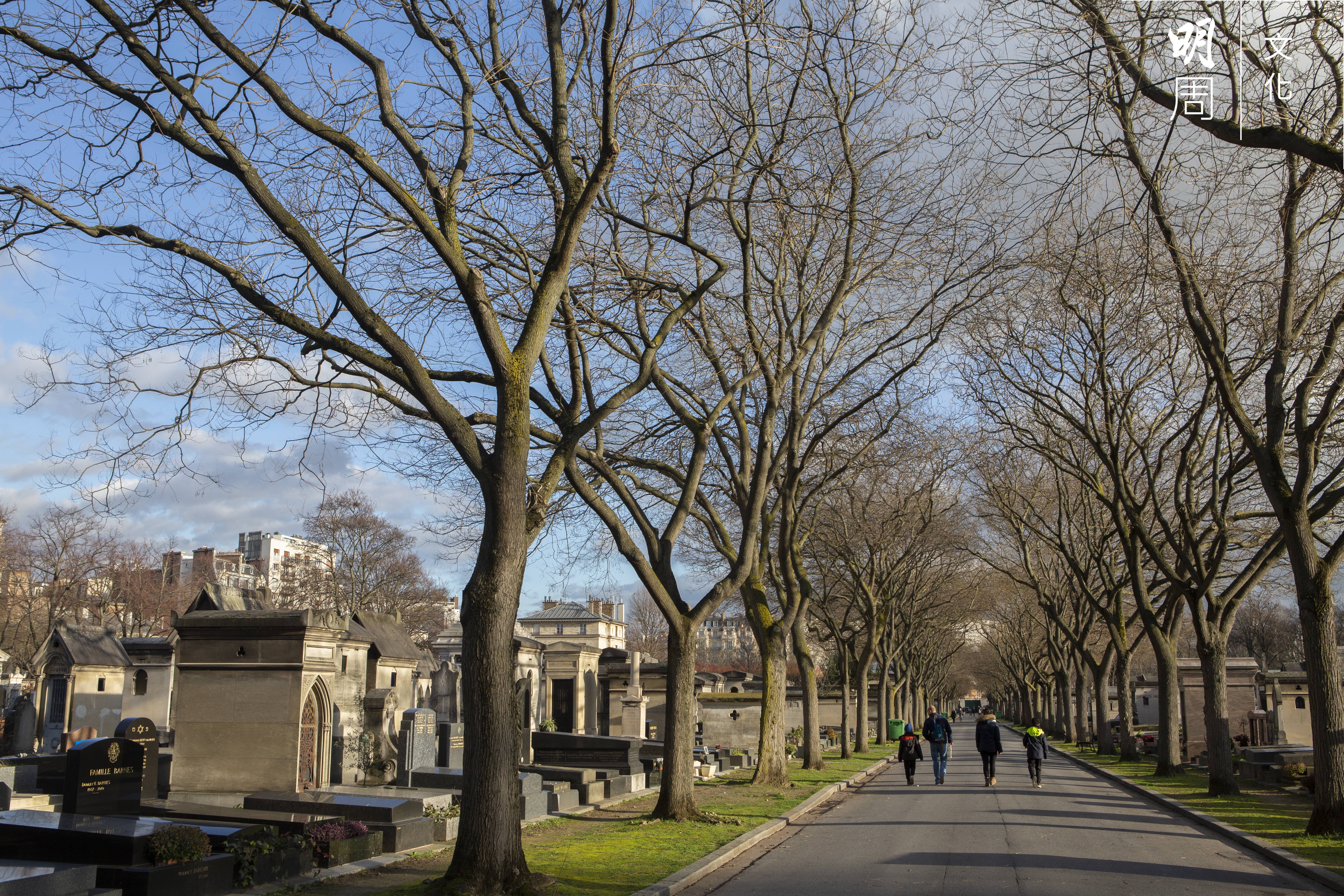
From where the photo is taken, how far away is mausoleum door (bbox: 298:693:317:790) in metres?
16.3

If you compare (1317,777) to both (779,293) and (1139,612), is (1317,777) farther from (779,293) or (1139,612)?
(1139,612)

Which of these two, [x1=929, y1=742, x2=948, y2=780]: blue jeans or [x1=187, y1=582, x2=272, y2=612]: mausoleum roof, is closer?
[x1=187, y1=582, x2=272, y2=612]: mausoleum roof

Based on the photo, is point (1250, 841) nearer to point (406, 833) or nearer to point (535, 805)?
point (535, 805)

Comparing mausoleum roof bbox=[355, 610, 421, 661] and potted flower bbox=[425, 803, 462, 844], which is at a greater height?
mausoleum roof bbox=[355, 610, 421, 661]

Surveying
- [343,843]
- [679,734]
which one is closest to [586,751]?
[679,734]

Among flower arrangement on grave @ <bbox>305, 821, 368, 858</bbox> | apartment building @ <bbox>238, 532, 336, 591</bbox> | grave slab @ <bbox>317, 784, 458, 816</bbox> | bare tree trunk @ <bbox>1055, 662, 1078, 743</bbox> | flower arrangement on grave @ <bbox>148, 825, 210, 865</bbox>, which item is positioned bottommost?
bare tree trunk @ <bbox>1055, 662, 1078, 743</bbox>

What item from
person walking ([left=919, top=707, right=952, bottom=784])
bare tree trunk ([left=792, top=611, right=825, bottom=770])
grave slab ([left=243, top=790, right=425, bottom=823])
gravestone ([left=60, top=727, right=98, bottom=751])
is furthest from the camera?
bare tree trunk ([left=792, top=611, right=825, bottom=770])

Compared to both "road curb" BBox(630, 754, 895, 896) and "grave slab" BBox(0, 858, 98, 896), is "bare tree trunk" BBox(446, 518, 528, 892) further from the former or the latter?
"grave slab" BBox(0, 858, 98, 896)

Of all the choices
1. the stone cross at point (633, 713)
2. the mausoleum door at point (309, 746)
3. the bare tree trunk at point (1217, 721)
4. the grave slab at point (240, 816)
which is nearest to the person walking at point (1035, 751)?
the bare tree trunk at point (1217, 721)

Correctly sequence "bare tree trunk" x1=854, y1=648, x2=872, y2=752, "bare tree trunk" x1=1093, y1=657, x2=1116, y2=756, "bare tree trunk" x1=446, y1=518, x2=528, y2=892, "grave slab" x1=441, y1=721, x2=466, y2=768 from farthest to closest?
"bare tree trunk" x1=854, y1=648, x2=872, y2=752 < "bare tree trunk" x1=1093, y1=657, x2=1116, y2=756 < "grave slab" x1=441, y1=721, x2=466, y2=768 < "bare tree trunk" x1=446, y1=518, x2=528, y2=892

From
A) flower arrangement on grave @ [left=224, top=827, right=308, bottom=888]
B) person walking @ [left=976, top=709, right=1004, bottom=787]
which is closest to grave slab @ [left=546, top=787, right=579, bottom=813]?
flower arrangement on grave @ [left=224, top=827, right=308, bottom=888]

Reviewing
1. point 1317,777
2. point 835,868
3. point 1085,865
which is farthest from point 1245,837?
point 835,868

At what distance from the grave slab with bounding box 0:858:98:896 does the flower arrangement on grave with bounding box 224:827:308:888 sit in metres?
1.54

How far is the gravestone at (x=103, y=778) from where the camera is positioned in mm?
10227
